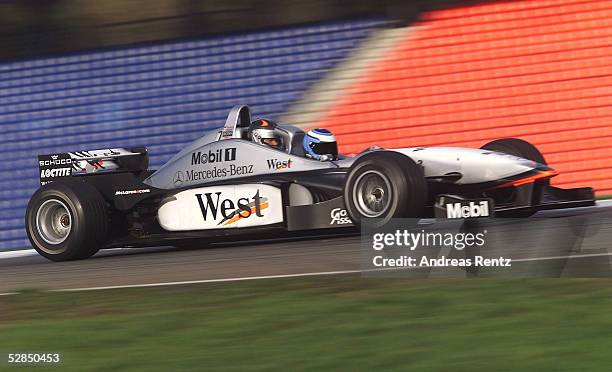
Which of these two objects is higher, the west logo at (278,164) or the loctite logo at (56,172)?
the loctite logo at (56,172)

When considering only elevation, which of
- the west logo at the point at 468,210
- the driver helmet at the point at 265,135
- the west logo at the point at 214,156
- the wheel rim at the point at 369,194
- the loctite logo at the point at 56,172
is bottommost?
the west logo at the point at 468,210

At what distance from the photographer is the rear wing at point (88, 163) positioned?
1070cm

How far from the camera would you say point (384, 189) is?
28.3 ft

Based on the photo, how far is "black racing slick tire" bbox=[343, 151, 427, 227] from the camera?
8.41 m

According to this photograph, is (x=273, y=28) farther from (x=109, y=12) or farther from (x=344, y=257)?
(x=344, y=257)

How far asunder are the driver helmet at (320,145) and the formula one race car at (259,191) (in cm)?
9

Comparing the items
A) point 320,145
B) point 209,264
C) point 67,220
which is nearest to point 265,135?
point 320,145

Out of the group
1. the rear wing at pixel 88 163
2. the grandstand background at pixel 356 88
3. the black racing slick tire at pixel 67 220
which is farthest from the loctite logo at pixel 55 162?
the grandstand background at pixel 356 88

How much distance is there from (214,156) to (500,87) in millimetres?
5423

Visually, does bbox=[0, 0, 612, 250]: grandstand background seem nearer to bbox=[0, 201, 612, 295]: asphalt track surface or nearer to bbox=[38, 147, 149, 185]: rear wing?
bbox=[0, 201, 612, 295]: asphalt track surface

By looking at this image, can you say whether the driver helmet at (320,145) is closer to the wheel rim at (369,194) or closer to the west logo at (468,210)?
the wheel rim at (369,194)

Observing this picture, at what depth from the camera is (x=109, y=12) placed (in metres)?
15.6

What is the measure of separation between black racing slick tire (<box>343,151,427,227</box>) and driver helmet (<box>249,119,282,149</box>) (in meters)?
1.43

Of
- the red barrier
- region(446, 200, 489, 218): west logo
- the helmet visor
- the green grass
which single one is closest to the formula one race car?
region(446, 200, 489, 218): west logo
